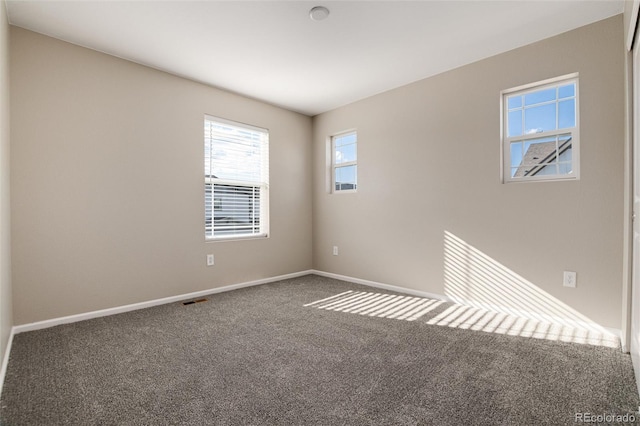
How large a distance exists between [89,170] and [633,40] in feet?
13.9

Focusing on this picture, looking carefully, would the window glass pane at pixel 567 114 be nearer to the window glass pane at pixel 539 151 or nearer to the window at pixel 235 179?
the window glass pane at pixel 539 151

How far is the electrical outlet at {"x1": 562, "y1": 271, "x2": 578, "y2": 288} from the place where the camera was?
2.53 meters

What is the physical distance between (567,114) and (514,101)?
18.1 inches

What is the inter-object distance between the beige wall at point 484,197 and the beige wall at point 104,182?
5.81 feet

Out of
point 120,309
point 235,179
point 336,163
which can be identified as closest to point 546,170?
point 336,163

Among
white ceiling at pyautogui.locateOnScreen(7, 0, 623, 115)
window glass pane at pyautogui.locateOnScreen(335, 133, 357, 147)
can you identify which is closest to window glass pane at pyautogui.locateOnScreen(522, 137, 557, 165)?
white ceiling at pyautogui.locateOnScreen(7, 0, 623, 115)

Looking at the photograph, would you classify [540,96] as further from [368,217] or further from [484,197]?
[368,217]

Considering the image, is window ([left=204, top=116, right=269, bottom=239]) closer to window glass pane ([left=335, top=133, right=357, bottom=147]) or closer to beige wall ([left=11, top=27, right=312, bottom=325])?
beige wall ([left=11, top=27, right=312, bottom=325])

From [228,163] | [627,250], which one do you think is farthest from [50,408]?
[627,250]

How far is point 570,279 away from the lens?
100 inches

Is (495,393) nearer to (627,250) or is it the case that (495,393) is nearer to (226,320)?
(627,250)

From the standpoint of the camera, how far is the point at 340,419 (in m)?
1.42

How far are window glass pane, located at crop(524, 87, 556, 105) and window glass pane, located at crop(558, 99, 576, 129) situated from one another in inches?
4.2

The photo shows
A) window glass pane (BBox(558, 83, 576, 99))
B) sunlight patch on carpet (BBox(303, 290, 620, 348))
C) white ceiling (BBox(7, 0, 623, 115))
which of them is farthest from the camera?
→ window glass pane (BBox(558, 83, 576, 99))
